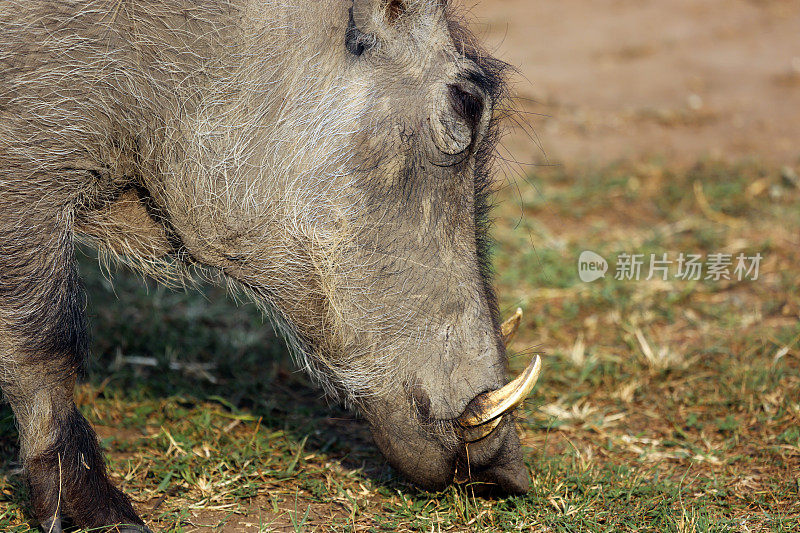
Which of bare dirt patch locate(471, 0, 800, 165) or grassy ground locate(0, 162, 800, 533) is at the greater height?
bare dirt patch locate(471, 0, 800, 165)

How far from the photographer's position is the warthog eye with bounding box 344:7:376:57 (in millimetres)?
2393

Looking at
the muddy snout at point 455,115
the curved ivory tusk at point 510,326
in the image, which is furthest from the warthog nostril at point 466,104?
the curved ivory tusk at point 510,326

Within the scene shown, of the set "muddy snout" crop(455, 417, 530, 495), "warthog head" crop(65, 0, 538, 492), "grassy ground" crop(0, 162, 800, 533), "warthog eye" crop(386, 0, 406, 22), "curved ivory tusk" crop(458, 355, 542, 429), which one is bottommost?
"grassy ground" crop(0, 162, 800, 533)

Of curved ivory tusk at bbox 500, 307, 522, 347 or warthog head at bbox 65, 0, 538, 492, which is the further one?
curved ivory tusk at bbox 500, 307, 522, 347

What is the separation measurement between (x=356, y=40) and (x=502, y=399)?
43.6 inches

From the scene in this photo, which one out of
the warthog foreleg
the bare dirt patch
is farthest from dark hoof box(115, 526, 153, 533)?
the bare dirt patch

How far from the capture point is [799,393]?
3371 millimetres

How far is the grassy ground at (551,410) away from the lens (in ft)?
8.71

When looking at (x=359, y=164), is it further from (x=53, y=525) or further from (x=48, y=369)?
(x=53, y=525)

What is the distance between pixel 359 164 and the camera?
2418 millimetres

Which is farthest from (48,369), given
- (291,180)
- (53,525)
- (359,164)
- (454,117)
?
(454,117)

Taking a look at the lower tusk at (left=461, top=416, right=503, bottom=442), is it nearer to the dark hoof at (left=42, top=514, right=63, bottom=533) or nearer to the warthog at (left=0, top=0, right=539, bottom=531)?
the warthog at (left=0, top=0, right=539, bottom=531)

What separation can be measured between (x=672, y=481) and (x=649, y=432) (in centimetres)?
39

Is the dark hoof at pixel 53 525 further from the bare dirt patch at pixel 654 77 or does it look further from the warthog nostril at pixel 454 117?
the bare dirt patch at pixel 654 77
